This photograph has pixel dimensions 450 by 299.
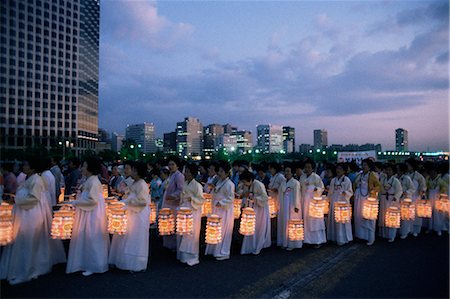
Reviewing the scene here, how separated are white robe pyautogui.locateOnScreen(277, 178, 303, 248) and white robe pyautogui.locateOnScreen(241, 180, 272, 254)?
1.61 ft

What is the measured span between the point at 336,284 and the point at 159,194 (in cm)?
621

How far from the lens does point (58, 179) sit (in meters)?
12.0

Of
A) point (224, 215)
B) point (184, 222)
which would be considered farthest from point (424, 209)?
point (184, 222)

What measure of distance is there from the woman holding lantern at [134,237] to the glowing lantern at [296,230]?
3722mm

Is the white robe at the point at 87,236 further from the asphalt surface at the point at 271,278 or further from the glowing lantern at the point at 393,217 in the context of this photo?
the glowing lantern at the point at 393,217

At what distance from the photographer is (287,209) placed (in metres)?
9.12

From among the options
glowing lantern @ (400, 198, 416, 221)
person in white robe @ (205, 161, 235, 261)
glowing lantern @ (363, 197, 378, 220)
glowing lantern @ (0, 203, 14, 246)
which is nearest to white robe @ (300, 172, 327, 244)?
glowing lantern @ (363, 197, 378, 220)

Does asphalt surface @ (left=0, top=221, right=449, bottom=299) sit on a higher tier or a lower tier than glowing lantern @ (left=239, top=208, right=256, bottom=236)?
lower

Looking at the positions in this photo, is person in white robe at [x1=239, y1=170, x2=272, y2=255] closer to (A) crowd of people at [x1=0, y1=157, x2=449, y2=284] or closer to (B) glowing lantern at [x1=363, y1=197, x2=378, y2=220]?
(A) crowd of people at [x1=0, y1=157, x2=449, y2=284]

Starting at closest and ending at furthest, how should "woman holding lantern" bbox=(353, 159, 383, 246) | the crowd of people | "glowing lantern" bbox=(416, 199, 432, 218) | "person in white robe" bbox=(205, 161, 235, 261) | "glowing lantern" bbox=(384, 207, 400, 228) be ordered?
the crowd of people → "person in white robe" bbox=(205, 161, 235, 261) → "glowing lantern" bbox=(384, 207, 400, 228) → "woman holding lantern" bbox=(353, 159, 383, 246) → "glowing lantern" bbox=(416, 199, 432, 218)

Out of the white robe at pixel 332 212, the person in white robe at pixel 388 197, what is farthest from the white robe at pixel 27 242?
the person in white robe at pixel 388 197

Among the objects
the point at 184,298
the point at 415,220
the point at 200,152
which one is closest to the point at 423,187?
the point at 415,220

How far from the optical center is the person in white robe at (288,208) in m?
8.84

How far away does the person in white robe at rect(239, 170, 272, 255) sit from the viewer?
27.7ft
